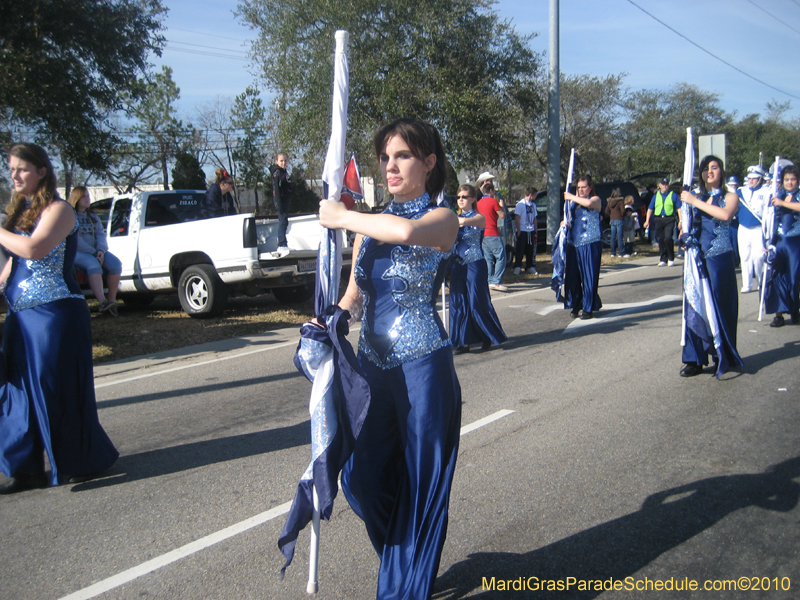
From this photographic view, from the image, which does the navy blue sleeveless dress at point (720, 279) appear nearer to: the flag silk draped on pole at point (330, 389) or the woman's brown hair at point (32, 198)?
the flag silk draped on pole at point (330, 389)

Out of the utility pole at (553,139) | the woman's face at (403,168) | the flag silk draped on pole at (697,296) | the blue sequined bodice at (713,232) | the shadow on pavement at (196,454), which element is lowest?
the shadow on pavement at (196,454)

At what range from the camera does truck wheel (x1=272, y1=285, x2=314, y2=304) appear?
1251 cm

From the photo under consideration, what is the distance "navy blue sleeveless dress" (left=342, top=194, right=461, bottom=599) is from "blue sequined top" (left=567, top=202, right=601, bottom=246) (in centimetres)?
755

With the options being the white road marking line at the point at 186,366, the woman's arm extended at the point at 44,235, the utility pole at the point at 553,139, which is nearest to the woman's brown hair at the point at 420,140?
the woman's arm extended at the point at 44,235

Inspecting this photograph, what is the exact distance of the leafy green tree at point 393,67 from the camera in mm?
19750

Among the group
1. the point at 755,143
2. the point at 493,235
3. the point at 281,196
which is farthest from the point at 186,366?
the point at 755,143

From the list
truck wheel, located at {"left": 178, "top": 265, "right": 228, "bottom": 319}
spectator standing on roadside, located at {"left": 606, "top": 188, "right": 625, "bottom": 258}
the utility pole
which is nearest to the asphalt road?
truck wheel, located at {"left": 178, "top": 265, "right": 228, "bottom": 319}

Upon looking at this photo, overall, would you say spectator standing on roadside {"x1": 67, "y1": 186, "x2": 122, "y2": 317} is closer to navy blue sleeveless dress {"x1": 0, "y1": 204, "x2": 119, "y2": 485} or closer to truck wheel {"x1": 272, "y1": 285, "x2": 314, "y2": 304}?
truck wheel {"x1": 272, "y1": 285, "x2": 314, "y2": 304}

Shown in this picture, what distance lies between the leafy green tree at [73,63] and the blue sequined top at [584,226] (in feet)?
33.2

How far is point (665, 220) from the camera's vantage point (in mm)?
18188

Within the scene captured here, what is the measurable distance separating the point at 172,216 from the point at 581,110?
109 feet

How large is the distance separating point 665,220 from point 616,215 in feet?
6.02

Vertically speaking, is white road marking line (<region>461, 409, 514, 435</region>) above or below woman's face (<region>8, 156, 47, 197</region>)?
below

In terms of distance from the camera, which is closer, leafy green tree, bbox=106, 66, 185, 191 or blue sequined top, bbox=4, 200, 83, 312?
blue sequined top, bbox=4, 200, 83, 312
